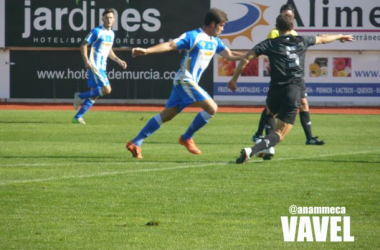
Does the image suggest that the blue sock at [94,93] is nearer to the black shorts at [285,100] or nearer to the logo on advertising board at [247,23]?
the black shorts at [285,100]

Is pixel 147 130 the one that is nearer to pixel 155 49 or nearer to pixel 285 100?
pixel 155 49

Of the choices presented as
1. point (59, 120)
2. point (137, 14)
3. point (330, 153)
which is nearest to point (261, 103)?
point (137, 14)

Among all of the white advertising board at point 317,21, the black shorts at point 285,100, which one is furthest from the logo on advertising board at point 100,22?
the black shorts at point 285,100

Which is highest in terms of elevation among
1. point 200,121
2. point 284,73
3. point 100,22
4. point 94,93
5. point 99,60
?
point 284,73

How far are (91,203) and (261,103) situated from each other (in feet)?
82.9

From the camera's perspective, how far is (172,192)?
→ 9.72m

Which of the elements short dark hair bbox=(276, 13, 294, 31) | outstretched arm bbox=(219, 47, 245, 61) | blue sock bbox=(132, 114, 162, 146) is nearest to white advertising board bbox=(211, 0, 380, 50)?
outstretched arm bbox=(219, 47, 245, 61)

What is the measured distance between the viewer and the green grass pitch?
7340 mm

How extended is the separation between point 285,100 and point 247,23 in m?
22.1

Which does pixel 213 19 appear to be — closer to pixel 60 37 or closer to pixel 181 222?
pixel 181 222

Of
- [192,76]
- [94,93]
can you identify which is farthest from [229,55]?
[94,93]

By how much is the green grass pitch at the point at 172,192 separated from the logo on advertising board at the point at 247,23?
16.7 m

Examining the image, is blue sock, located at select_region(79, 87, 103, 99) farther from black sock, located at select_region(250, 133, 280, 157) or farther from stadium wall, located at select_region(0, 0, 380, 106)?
stadium wall, located at select_region(0, 0, 380, 106)

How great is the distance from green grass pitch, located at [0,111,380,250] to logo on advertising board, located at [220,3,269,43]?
16.7 meters
